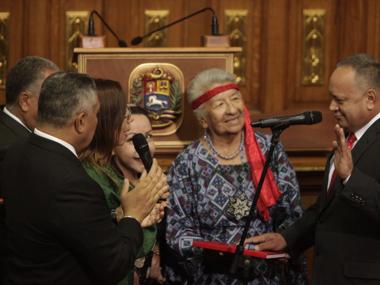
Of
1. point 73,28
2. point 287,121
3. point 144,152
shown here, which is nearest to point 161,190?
point 144,152

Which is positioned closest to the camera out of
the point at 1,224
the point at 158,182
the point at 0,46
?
the point at 158,182

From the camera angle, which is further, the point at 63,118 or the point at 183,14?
the point at 183,14

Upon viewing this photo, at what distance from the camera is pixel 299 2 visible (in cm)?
608

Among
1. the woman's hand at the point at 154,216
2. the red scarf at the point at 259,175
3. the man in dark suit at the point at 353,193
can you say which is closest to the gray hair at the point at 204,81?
the red scarf at the point at 259,175

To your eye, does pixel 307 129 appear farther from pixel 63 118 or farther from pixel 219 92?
pixel 63 118

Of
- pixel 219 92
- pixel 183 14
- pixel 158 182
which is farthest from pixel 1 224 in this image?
pixel 183 14

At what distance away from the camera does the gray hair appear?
4484mm

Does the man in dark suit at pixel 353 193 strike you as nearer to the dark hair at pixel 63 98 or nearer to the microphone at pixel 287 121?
the microphone at pixel 287 121

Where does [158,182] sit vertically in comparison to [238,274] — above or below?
above

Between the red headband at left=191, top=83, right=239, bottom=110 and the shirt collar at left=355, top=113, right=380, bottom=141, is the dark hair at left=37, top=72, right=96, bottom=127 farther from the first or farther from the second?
the red headband at left=191, top=83, right=239, bottom=110

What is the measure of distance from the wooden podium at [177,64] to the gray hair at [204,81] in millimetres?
270

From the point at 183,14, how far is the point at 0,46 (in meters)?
1.24

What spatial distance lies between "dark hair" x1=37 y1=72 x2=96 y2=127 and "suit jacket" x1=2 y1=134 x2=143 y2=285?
8 cm

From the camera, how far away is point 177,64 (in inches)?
190
